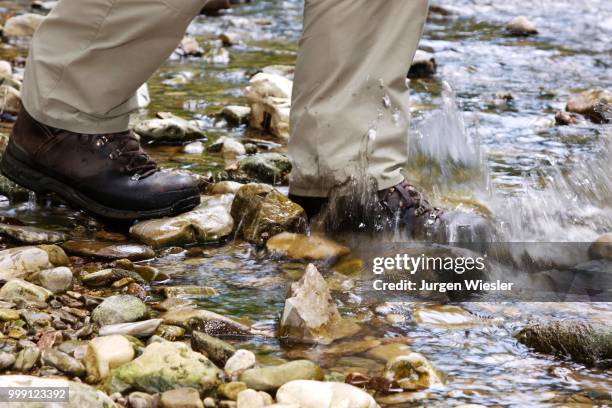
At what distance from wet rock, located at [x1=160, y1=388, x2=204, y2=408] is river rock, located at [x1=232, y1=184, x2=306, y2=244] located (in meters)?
1.18

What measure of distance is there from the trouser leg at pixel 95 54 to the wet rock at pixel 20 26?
413 centimetres

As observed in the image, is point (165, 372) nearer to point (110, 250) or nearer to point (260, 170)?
point (110, 250)

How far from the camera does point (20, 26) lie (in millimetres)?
7082

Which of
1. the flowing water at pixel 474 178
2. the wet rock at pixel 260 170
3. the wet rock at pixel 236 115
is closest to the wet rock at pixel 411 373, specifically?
the flowing water at pixel 474 178

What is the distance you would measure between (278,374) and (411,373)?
30 cm

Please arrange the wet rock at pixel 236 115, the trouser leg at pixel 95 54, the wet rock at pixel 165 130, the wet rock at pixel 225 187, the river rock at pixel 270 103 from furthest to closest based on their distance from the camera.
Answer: the wet rock at pixel 236 115 → the river rock at pixel 270 103 → the wet rock at pixel 165 130 → the wet rock at pixel 225 187 → the trouser leg at pixel 95 54

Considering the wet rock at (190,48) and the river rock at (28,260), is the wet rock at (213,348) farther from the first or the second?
the wet rock at (190,48)

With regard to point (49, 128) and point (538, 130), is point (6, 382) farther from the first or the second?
point (538, 130)

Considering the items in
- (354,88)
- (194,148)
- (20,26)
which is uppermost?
(354,88)

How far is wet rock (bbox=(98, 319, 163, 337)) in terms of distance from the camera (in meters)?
2.39

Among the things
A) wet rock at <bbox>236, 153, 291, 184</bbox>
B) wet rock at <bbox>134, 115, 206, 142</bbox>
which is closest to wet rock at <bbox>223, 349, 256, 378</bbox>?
wet rock at <bbox>236, 153, 291, 184</bbox>

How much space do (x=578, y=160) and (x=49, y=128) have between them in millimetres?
2179

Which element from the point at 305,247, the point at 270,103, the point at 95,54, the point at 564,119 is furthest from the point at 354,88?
the point at 564,119

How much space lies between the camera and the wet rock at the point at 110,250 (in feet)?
9.83
